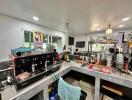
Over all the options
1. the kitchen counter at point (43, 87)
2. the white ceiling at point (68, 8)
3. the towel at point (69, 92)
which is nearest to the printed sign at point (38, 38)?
the white ceiling at point (68, 8)

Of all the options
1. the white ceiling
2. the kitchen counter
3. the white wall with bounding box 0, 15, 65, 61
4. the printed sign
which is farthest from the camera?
the printed sign

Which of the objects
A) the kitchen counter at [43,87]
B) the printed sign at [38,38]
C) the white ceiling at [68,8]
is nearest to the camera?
the kitchen counter at [43,87]

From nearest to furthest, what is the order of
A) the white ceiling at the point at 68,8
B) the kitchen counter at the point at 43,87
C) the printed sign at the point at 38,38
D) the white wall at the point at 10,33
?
1. the kitchen counter at the point at 43,87
2. the white ceiling at the point at 68,8
3. the white wall at the point at 10,33
4. the printed sign at the point at 38,38

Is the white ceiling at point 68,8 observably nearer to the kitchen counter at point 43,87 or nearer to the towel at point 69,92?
the kitchen counter at point 43,87

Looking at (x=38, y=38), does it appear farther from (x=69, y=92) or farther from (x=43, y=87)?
(x=69, y=92)

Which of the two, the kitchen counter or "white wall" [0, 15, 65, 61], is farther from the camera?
"white wall" [0, 15, 65, 61]

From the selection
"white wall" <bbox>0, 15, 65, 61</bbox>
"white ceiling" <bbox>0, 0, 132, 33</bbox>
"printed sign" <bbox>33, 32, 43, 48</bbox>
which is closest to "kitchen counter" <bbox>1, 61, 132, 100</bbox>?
"white ceiling" <bbox>0, 0, 132, 33</bbox>

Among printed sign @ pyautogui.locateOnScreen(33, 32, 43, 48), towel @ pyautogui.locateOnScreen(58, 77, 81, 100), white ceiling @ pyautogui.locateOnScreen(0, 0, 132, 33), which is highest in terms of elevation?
white ceiling @ pyautogui.locateOnScreen(0, 0, 132, 33)

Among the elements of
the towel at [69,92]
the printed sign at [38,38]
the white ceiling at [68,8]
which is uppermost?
the white ceiling at [68,8]

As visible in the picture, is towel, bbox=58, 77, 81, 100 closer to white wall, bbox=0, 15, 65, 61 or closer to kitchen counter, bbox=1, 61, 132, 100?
kitchen counter, bbox=1, 61, 132, 100

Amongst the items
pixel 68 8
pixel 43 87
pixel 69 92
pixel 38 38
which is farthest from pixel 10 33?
pixel 69 92

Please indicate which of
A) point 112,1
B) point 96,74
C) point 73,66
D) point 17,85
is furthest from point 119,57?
point 17,85

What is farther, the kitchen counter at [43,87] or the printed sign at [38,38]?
the printed sign at [38,38]

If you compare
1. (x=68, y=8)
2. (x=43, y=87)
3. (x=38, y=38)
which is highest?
(x=68, y=8)
